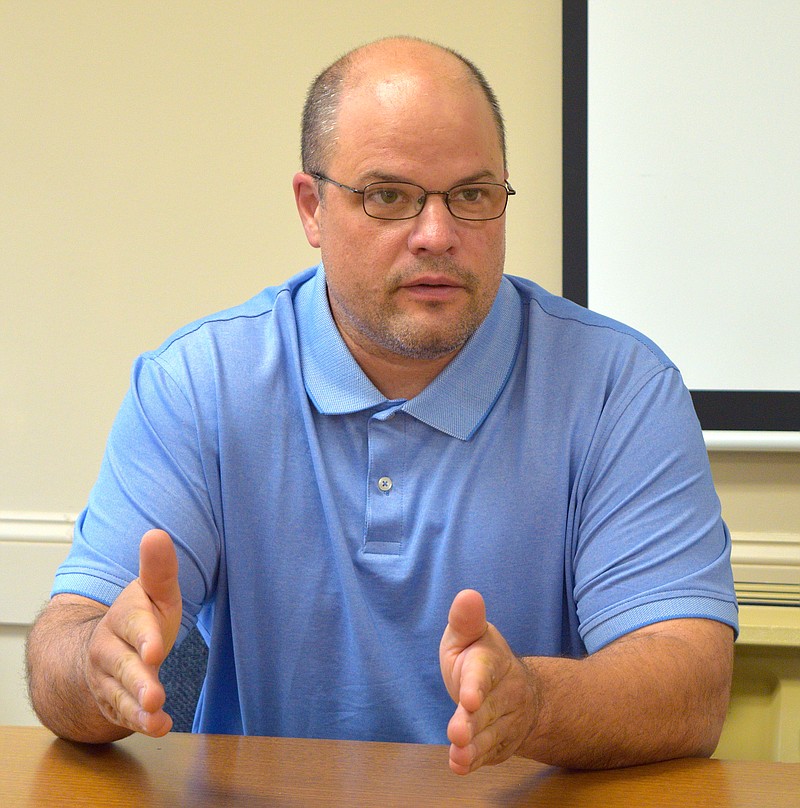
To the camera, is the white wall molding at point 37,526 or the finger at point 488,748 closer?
the finger at point 488,748

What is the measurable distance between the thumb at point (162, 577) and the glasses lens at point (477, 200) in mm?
574

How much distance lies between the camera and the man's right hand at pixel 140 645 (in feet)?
2.69

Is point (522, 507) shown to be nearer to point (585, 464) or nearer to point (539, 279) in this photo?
point (585, 464)

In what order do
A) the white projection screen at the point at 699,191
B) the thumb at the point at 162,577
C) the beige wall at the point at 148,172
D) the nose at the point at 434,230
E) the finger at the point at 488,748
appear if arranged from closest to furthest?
the finger at the point at 488,748, the thumb at the point at 162,577, the nose at the point at 434,230, the white projection screen at the point at 699,191, the beige wall at the point at 148,172

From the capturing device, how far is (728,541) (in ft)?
3.88

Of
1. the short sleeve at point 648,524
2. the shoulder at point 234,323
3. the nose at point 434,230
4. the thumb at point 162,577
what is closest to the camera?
the thumb at point 162,577

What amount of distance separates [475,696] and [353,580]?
0.45 meters

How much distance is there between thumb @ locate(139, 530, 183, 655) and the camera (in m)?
0.89

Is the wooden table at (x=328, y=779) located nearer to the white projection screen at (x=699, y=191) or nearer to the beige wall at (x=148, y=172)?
the white projection screen at (x=699, y=191)

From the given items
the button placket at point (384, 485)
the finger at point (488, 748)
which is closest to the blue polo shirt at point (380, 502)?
the button placket at point (384, 485)

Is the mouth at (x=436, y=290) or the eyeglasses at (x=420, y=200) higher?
the eyeglasses at (x=420, y=200)

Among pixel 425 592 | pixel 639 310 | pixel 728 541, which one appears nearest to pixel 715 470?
pixel 639 310

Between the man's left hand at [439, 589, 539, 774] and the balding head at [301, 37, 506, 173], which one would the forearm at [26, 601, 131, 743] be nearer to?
the man's left hand at [439, 589, 539, 774]

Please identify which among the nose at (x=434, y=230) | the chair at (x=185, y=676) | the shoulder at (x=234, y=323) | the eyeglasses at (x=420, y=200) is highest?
the eyeglasses at (x=420, y=200)
